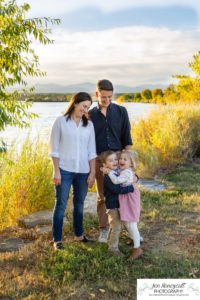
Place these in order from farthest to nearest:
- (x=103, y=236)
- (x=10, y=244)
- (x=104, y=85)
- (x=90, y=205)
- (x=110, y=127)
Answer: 1. (x=90, y=205)
2. (x=10, y=244)
3. (x=103, y=236)
4. (x=110, y=127)
5. (x=104, y=85)

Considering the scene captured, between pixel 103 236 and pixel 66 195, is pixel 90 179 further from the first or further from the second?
pixel 103 236

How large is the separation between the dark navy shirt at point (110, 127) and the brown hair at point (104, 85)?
25 centimetres

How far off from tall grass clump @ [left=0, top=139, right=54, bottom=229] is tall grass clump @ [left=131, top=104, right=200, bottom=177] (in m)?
3.74

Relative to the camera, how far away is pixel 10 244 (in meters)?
5.64

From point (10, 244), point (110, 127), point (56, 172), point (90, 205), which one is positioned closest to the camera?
point (56, 172)

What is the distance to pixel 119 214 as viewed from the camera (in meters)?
4.95

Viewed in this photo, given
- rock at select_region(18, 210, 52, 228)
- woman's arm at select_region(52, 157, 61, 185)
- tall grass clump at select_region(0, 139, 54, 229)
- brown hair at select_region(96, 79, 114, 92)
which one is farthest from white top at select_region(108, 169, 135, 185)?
tall grass clump at select_region(0, 139, 54, 229)

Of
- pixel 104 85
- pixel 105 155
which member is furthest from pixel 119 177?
pixel 104 85

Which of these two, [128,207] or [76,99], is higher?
[76,99]

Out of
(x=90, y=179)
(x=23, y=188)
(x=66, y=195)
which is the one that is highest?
(x=90, y=179)

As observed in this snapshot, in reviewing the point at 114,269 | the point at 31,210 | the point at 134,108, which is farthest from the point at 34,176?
the point at 134,108

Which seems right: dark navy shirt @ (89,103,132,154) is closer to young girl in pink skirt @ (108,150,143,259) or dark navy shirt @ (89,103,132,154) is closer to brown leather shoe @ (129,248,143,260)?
young girl in pink skirt @ (108,150,143,259)

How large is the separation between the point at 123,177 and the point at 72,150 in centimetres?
60

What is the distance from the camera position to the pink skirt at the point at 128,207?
16.0 feet
